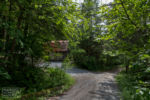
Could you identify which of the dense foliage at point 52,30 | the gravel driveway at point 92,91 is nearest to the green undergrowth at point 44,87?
the dense foliage at point 52,30

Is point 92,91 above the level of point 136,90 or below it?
below

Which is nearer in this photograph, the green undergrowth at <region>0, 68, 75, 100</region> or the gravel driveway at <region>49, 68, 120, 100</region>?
the green undergrowth at <region>0, 68, 75, 100</region>

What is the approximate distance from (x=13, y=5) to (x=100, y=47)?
15.7 meters

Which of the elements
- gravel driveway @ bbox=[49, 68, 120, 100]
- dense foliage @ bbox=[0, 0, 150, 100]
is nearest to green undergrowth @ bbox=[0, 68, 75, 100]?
dense foliage @ bbox=[0, 0, 150, 100]

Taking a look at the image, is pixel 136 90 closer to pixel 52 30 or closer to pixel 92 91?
pixel 52 30

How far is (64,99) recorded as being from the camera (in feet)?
19.1

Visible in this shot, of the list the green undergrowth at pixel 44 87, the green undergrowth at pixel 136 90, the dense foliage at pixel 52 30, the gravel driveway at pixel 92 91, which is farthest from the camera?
the gravel driveway at pixel 92 91

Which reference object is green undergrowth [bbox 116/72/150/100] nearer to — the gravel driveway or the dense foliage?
the dense foliage

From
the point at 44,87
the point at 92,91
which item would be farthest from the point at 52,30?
the point at 92,91

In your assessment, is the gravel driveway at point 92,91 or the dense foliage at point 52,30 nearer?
the dense foliage at point 52,30

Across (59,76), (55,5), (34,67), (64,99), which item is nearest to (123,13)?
(55,5)

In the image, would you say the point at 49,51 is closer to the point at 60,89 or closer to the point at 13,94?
the point at 60,89

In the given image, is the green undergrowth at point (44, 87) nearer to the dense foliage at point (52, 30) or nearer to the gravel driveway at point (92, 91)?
the dense foliage at point (52, 30)

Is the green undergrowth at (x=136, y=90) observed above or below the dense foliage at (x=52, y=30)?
below
